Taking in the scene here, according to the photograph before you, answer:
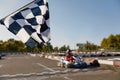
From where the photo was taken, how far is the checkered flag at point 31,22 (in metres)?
6.05

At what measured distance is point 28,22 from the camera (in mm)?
6375

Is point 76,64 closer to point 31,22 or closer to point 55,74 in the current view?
point 55,74

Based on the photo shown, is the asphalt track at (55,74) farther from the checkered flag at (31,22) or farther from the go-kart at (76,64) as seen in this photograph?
the checkered flag at (31,22)

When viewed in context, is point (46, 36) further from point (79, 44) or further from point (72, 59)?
point (79, 44)

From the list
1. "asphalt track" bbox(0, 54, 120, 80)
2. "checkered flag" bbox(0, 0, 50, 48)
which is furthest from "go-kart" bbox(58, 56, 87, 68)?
"checkered flag" bbox(0, 0, 50, 48)

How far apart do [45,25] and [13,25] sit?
2.50 feet

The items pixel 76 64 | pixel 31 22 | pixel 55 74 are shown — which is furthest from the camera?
pixel 76 64

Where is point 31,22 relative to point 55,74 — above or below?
above

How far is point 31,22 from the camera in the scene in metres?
6.35

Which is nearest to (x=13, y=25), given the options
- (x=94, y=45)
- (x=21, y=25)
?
(x=21, y=25)

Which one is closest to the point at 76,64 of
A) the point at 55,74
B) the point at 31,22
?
the point at 55,74

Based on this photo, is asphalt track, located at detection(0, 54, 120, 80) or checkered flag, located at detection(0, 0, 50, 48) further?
asphalt track, located at detection(0, 54, 120, 80)

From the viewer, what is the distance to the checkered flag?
6.05 m

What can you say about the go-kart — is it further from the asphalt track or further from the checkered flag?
the checkered flag
